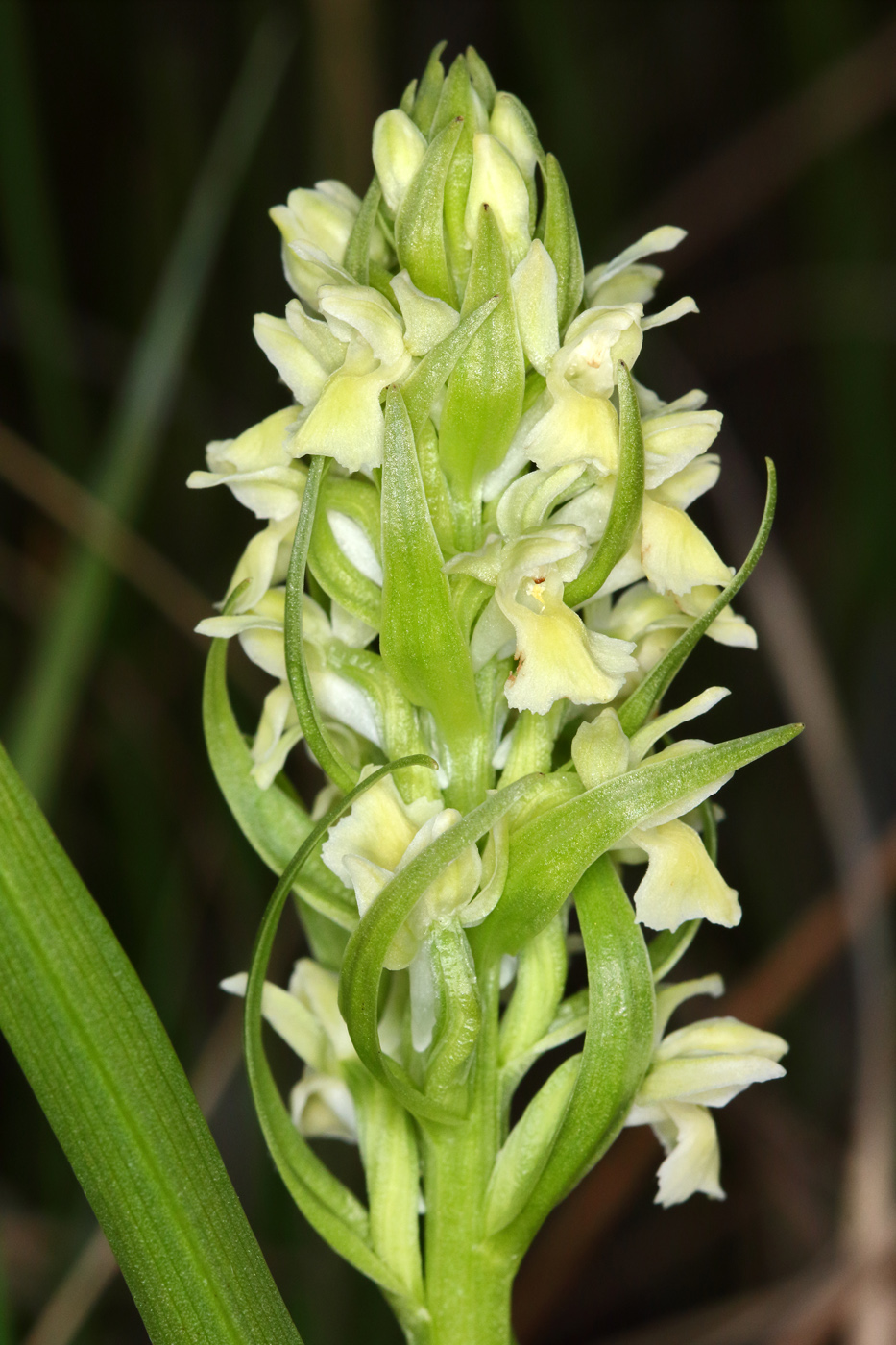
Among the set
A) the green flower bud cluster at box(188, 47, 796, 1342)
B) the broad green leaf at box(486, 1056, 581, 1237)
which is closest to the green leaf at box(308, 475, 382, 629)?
the green flower bud cluster at box(188, 47, 796, 1342)

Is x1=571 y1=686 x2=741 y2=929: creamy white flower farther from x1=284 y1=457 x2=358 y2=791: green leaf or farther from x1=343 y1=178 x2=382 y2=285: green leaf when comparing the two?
x1=343 y1=178 x2=382 y2=285: green leaf

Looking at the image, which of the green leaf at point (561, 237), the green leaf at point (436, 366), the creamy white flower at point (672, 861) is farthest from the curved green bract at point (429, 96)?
the creamy white flower at point (672, 861)

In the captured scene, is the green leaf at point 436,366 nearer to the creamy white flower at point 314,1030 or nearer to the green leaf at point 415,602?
the green leaf at point 415,602

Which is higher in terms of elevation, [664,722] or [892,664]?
[664,722]

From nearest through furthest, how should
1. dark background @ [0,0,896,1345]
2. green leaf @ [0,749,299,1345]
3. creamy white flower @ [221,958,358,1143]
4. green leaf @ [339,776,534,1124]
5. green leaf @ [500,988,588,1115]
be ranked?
green leaf @ [0,749,299,1345]
green leaf @ [339,776,534,1124]
green leaf @ [500,988,588,1115]
creamy white flower @ [221,958,358,1143]
dark background @ [0,0,896,1345]

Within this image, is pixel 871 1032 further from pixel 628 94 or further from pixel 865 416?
pixel 628 94

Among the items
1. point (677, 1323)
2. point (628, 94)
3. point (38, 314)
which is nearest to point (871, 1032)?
point (677, 1323)

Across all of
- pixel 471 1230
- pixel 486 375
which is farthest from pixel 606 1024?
pixel 486 375
